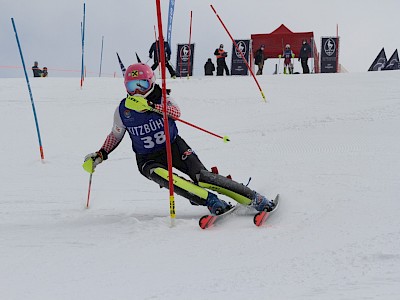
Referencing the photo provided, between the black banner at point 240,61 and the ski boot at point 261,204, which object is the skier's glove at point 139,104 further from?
the black banner at point 240,61

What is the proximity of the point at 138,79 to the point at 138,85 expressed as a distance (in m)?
0.05

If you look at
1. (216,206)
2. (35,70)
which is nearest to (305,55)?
(35,70)

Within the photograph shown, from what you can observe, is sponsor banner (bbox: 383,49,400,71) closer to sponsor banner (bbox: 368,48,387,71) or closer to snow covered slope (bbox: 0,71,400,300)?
sponsor banner (bbox: 368,48,387,71)

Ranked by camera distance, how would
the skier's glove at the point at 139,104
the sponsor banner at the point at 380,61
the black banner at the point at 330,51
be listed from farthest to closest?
the sponsor banner at the point at 380,61 < the black banner at the point at 330,51 < the skier's glove at the point at 139,104

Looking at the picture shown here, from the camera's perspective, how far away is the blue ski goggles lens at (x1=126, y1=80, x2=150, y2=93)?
178 inches

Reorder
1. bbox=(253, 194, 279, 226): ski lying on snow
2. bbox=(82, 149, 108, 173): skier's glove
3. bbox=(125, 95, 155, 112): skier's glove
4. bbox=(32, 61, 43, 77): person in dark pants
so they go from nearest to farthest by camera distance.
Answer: bbox=(253, 194, 279, 226): ski lying on snow → bbox=(125, 95, 155, 112): skier's glove → bbox=(82, 149, 108, 173): skier's glove → bbox=(32, 61, 43, 77): person in dark pants

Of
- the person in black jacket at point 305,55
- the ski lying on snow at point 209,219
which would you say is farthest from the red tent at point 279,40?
the ski lying on snow at point 209,219

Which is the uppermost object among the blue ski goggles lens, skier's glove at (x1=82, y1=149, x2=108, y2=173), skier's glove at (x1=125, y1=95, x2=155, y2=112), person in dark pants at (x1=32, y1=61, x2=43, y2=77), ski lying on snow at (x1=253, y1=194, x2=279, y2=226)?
person in dark pants at (x1=32, y1=61, x2=43, y2=77)

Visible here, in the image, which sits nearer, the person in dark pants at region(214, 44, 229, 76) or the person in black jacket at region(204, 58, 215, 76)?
the person in dark pants at region(214, 44, 229, 76)

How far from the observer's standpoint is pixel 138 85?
14.8 feet

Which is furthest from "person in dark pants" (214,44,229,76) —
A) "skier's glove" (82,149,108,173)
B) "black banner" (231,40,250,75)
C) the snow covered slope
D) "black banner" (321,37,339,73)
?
"skier's glove" (82,149,108,173)

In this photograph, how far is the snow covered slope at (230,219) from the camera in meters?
2.65

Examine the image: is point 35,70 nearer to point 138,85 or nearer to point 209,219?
point 138,85

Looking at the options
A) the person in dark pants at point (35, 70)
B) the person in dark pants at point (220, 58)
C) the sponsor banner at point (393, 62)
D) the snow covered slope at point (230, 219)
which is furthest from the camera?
the sponsor banner at point (393, 62)
